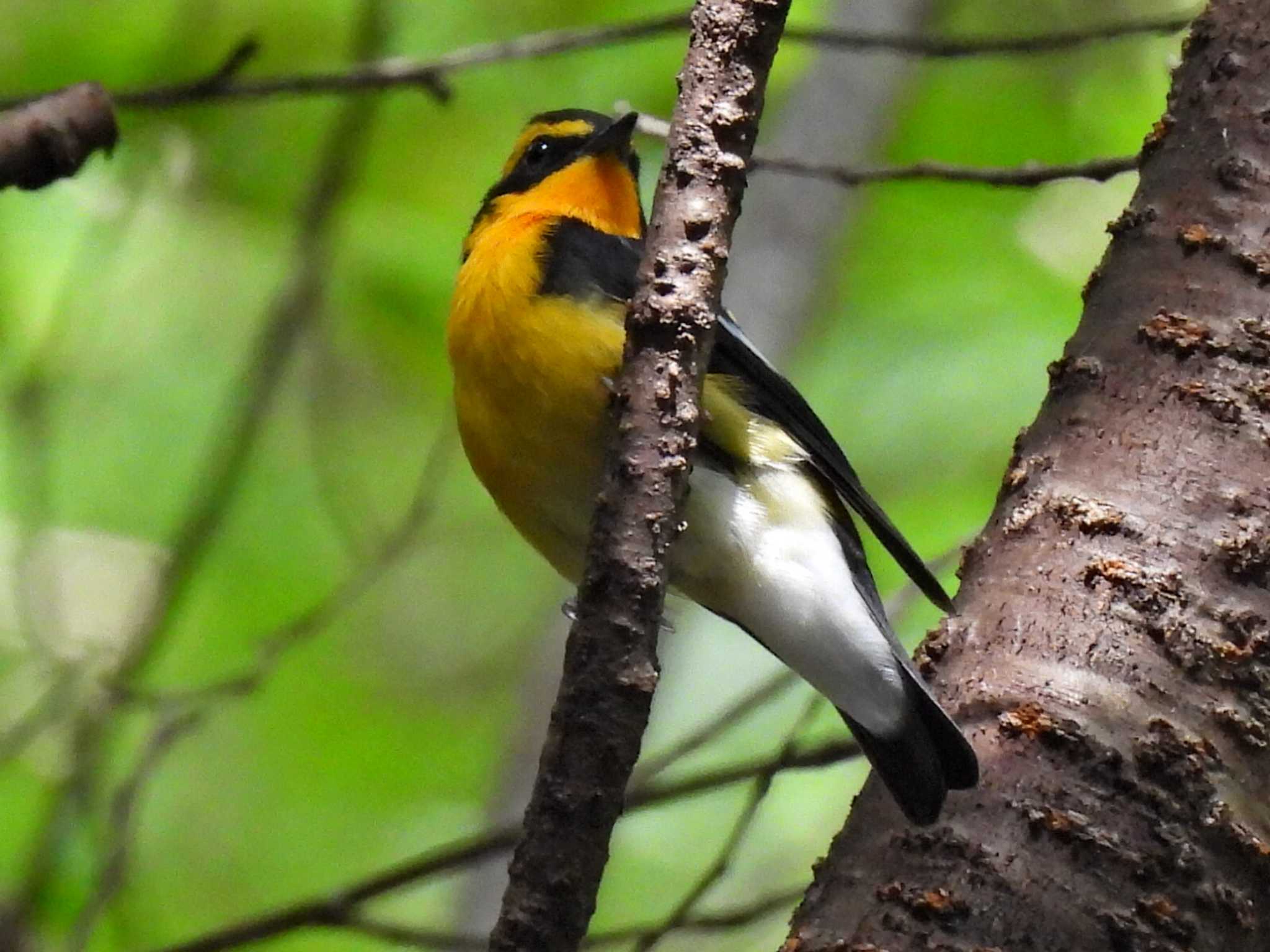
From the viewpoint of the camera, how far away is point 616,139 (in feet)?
11.6

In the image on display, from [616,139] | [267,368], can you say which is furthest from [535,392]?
[267,368]

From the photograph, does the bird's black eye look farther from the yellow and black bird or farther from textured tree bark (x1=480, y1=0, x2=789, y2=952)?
textured tree bark (x1=480, y1=0, x2=789, y2=952)

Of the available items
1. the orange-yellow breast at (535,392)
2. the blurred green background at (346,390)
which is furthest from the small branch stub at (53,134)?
the blurred green background at (346,390)

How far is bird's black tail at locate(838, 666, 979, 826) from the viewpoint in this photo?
2.14m

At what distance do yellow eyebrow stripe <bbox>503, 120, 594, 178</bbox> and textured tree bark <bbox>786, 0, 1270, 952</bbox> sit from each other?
5.16 ft

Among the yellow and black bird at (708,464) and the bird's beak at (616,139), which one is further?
the bird's beak at (616,139)

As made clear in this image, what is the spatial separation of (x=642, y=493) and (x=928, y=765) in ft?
2.01

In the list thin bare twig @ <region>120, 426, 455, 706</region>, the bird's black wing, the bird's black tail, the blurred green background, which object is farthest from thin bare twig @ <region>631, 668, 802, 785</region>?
the blurred green background

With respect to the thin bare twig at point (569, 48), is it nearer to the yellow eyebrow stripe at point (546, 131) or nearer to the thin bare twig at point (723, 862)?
the yellow eyebrow stripe at point (546, 131)

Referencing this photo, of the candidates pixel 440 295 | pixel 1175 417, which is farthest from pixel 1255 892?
pixel 440 295

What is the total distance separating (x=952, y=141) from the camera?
526 cm

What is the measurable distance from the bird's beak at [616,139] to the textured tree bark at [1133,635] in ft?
4.07

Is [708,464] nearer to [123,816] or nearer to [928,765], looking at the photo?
[928,765]

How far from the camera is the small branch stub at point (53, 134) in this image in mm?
2359
